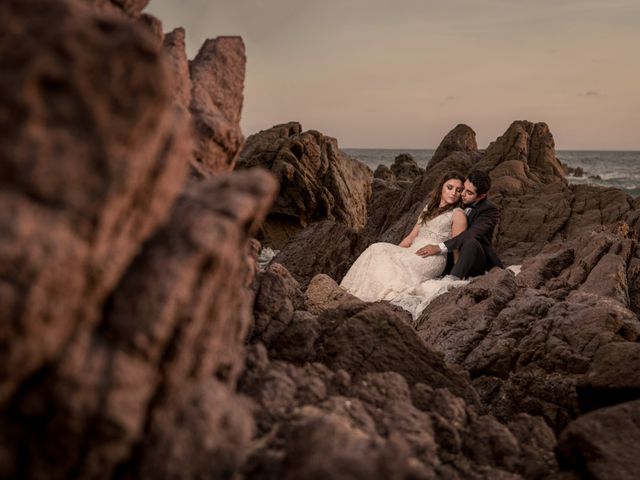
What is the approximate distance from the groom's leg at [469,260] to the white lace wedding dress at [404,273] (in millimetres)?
445

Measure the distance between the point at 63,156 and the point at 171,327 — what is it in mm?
897

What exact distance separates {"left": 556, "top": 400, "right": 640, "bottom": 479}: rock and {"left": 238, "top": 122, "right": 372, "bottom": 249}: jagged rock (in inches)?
916

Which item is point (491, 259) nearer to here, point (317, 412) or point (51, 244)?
point (317, 412)

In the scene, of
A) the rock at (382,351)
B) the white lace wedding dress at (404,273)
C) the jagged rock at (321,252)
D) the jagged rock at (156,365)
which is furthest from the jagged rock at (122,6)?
the jagged rock at (321,252)

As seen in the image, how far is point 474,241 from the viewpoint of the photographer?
42.8 feet

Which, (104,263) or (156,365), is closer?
(104,263)

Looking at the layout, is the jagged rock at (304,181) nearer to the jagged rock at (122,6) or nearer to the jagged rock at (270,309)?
the jagged rock at (270,309)

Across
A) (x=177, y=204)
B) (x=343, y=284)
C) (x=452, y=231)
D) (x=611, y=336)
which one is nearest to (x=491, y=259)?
(x=452, y=231)

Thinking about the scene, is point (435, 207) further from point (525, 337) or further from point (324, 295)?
point (525, 337)

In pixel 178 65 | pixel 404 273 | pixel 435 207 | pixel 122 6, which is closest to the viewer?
pixel 122 6

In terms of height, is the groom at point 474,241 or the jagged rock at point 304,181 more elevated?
the jagged rock at point 304,181

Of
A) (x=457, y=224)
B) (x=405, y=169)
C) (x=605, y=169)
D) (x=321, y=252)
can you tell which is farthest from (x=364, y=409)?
(x=605, y=169)

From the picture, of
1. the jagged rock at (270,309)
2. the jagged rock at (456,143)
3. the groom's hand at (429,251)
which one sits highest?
the jagged rock at (456,143)

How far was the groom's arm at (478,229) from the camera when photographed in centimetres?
1328
